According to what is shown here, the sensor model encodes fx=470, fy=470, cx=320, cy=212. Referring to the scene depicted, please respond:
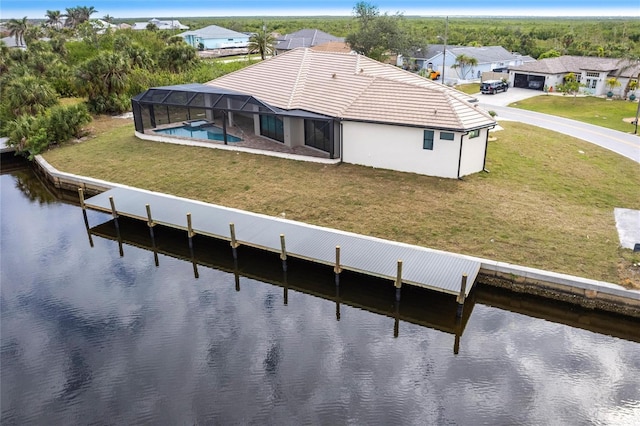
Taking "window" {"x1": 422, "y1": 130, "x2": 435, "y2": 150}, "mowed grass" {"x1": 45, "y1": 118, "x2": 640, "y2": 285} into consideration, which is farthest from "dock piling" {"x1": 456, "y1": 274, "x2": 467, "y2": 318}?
Result: "window" {"x1": 422, "y1": 130, "x2": 435, "y2": 150}

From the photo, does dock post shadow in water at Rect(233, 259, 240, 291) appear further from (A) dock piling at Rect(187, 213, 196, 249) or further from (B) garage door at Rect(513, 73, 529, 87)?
(B) garage door at Rect(513, 73, 529, 87)

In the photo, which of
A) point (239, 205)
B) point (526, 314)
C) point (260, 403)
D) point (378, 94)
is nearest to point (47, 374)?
point (260, 403)

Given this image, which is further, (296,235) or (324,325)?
(296,235)

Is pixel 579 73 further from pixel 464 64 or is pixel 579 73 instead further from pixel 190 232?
pixel 190 232

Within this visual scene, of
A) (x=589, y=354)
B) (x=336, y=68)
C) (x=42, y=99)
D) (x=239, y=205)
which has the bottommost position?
(x=589, y=354)

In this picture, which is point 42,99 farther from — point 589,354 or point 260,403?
point 589,354

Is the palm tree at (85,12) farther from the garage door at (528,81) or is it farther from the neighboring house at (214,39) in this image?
the garage door at (528,81)
